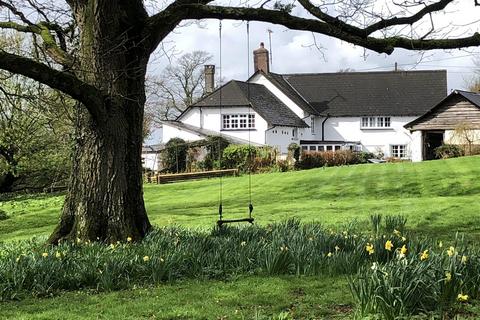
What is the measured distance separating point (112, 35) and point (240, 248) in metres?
3.97

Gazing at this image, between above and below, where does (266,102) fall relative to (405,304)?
above

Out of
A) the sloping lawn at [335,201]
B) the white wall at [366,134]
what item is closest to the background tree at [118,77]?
the sloping lawn at [335,201]

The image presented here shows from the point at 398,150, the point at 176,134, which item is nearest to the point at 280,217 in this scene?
the point at 176,134

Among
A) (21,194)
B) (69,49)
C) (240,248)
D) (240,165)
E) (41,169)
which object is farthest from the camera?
(240,165)

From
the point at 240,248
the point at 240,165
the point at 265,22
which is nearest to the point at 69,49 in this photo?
the point at 265,22

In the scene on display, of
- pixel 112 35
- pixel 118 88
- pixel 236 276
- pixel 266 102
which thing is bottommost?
pixel 236 276

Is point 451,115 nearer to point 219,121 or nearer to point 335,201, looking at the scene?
point 219,121

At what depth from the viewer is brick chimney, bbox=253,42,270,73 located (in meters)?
53.8

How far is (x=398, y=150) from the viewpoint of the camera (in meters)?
51.1

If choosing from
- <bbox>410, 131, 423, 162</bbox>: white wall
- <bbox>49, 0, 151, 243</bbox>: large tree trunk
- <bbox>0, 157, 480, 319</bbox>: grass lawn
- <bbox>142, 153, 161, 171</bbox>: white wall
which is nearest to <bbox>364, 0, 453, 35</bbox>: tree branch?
<bbox>49, 0, 151, 243</bbox>: large tree trunk

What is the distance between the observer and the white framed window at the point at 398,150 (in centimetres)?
5088

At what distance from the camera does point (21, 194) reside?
33.0m

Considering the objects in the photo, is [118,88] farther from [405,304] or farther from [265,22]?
[405,304]

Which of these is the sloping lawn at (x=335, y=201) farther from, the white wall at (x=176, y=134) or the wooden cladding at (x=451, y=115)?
the white wall at (x=176, y=134)
